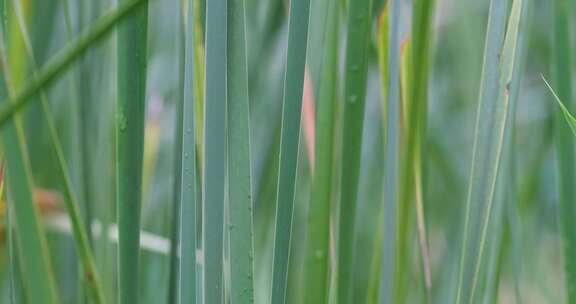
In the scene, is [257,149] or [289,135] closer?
[289,135]

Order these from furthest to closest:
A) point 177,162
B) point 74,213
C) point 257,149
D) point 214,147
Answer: point 257,149
point 177,162
point 74,213
point 214,147

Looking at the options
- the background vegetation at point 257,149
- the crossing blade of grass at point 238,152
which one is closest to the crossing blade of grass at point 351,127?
the background vegetation at point 257,149

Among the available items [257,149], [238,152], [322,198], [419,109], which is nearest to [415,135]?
[419,109]

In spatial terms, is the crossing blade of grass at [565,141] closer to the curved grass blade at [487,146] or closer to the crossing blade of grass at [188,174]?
the curved grass blade at [487,146]

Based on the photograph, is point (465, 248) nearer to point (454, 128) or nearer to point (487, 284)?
point (487, 284)

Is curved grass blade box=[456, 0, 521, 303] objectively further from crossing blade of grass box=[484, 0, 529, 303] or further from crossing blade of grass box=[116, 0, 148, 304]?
crossing blade of grass box=[116, 0, 148, 304]

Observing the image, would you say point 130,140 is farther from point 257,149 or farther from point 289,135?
point 257,149

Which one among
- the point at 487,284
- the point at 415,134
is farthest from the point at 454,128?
the point at 487,284
